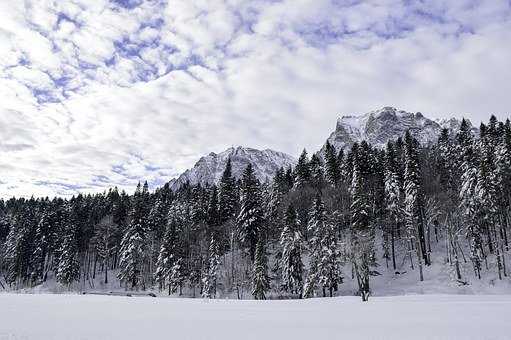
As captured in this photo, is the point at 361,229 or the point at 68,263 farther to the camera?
the point at 68,263

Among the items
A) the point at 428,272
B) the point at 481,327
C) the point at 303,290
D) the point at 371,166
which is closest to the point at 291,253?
the point at 303,290

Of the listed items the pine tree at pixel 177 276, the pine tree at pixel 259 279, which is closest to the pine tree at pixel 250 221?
the pine tree at pixel 177 276

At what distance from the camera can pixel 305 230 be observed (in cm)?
7362

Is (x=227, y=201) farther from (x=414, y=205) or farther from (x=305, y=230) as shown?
(x=414, y=205)

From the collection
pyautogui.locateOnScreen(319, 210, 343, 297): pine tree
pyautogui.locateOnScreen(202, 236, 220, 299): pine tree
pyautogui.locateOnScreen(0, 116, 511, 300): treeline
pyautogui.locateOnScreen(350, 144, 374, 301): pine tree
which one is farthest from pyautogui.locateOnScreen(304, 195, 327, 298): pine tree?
pyautogui.locateOnScreen(202, 236, 220, 299): pine tree

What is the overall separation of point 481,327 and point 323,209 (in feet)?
140

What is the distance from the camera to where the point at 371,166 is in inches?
3046

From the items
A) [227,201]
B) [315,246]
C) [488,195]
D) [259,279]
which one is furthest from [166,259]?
[488,195]

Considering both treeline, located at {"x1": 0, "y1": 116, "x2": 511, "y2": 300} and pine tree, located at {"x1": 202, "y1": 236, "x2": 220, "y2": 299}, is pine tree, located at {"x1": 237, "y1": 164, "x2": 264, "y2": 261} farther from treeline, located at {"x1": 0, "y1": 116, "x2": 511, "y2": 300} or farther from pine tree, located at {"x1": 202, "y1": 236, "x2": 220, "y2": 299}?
pine tree, located at {"x1": 202, "y1": 236, "x2": 220, "y2": 299}

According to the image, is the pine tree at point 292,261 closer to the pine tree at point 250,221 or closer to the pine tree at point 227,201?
the pine tree at point 250,221

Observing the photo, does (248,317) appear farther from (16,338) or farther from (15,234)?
(15,234)

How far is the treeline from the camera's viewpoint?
185 feet

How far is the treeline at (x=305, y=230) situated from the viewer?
56.3 meters

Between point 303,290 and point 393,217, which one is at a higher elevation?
point 393,217
